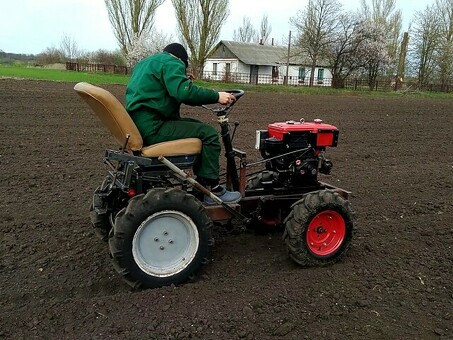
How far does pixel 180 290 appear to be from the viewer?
3.49 metres

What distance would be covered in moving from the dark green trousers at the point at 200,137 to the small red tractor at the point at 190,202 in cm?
6

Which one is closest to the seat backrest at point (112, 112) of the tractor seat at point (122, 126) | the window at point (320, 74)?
the tractor seat at point (122, 126)

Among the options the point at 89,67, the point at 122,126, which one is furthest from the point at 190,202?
the point at 89,67

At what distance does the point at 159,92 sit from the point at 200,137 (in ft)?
1.60

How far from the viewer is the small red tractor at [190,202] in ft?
11.2

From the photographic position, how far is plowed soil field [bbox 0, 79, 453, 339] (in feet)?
10.1

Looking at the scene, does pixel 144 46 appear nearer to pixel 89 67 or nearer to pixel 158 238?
pixel 89 67

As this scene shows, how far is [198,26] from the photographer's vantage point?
3512 centimetres

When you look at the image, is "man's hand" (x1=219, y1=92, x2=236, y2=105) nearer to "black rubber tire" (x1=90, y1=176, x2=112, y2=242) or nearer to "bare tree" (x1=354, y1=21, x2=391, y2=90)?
"black rubber tire" (x1=90, y1=176, x2=112, y2=242)

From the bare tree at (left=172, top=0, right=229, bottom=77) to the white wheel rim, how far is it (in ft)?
105

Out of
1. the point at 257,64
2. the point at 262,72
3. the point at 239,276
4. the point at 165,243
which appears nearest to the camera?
the point at 165,243

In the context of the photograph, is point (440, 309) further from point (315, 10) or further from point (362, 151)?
point (315, 10)

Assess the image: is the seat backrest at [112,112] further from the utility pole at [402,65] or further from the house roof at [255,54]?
the house roof at [255,54]

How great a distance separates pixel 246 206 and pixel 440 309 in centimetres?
177
